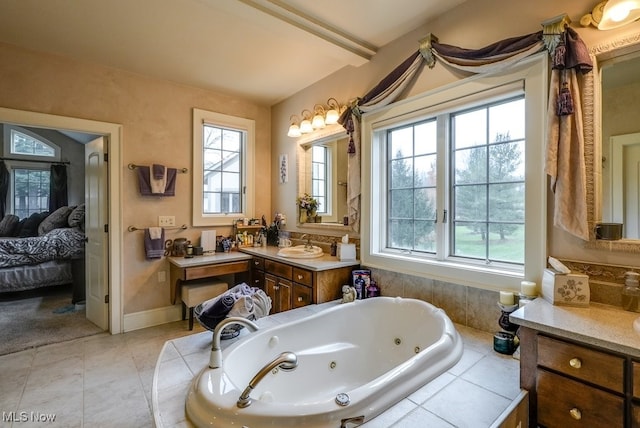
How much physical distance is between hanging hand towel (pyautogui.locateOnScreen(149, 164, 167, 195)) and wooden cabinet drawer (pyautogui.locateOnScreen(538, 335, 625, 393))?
3435 millimetres

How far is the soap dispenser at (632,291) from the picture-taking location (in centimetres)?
143

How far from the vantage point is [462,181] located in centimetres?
229

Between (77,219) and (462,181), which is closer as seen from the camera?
(462,181)

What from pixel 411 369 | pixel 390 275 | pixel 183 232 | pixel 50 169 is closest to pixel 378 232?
pixel 390 275

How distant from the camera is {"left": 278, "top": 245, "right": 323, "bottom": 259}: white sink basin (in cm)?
305

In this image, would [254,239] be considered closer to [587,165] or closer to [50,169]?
[587,165]

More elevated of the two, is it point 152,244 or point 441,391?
point 152,244

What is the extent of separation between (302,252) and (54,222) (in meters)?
4.54

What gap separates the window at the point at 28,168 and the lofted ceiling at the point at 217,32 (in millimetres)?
4542

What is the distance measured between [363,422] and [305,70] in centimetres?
308

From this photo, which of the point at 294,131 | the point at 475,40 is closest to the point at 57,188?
the point at 294,131

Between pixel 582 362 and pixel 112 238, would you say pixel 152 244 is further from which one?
pixel 582 362

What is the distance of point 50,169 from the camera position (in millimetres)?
6129

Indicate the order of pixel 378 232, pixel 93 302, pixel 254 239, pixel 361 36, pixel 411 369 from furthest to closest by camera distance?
pixel 254 239, pixel 93 302, pixel 378 232, pixel 361 36, pixel 411 369
